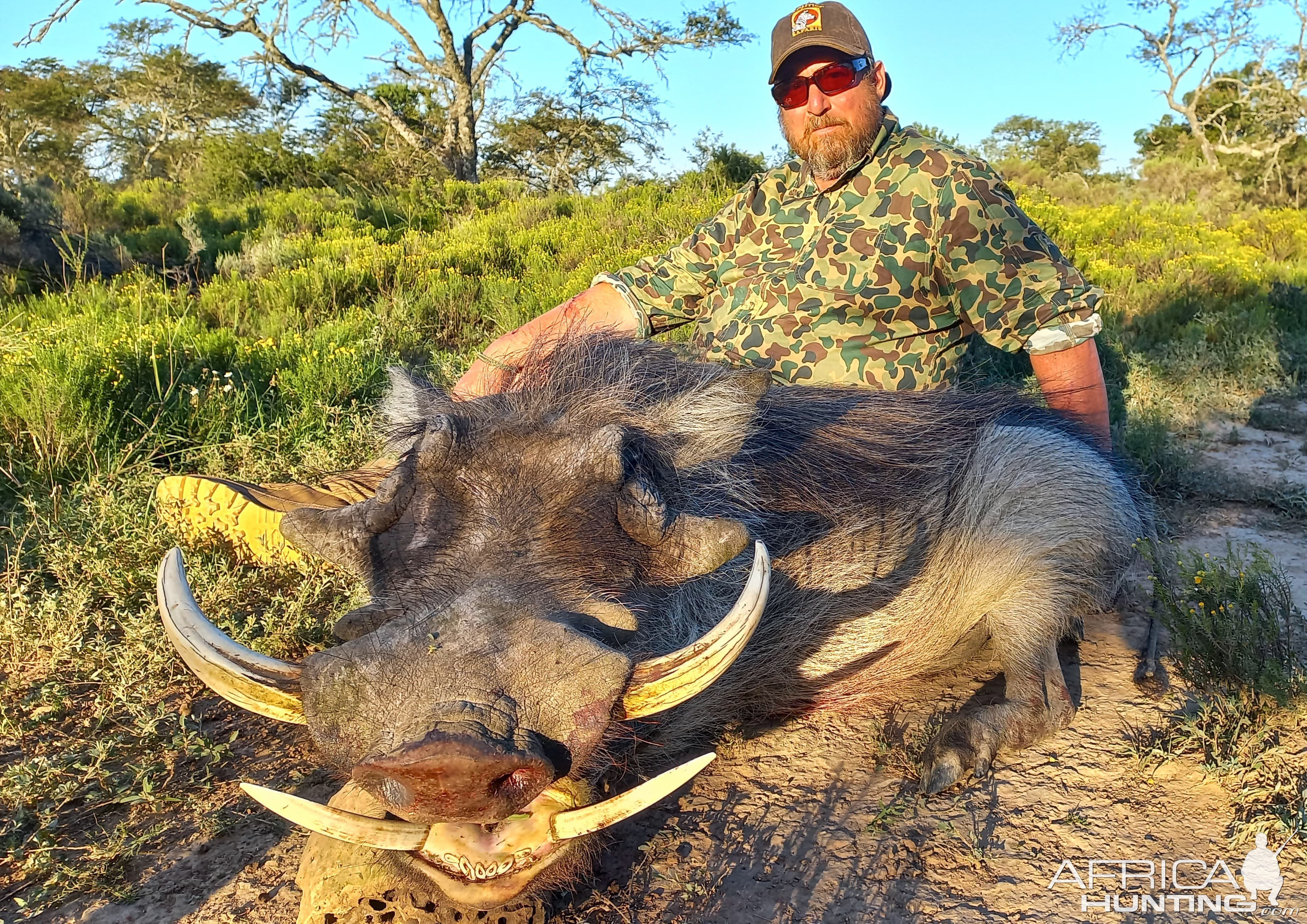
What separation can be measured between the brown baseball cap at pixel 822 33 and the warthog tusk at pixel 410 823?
268cm

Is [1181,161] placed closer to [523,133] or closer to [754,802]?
[523,133]

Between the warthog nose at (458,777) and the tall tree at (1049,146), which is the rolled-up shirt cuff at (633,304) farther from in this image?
the tall tree at (1049,146)

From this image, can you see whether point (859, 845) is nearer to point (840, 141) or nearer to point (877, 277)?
point (877, 277)

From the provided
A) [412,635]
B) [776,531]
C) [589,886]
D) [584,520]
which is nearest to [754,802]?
[589,886]

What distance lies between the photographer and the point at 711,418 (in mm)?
2072

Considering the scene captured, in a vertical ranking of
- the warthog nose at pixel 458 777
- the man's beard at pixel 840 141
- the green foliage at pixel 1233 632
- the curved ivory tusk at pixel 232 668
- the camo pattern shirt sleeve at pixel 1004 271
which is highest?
the man's beard at pixel 840 141

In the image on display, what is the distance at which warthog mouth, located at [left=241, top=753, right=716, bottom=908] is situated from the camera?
1.39 meters

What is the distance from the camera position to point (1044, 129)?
993 inches

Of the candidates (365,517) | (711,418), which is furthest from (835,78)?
(365,517)

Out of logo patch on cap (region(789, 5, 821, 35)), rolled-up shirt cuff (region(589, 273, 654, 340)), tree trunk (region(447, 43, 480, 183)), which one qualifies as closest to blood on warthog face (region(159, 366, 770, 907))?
rolled-up shirt cuff (region(589, 273, 654, 340))

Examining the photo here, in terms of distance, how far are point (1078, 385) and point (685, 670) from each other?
200cm

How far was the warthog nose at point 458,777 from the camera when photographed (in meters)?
1.20

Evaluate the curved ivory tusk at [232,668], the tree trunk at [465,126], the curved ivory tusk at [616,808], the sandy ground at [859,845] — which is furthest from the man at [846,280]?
the tree trunk at [465,126]

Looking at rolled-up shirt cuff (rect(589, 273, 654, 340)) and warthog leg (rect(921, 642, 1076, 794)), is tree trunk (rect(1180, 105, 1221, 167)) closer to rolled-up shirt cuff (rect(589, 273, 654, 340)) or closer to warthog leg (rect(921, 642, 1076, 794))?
rolled-up shirt cuff (rect(589, 273, 654, 340))
